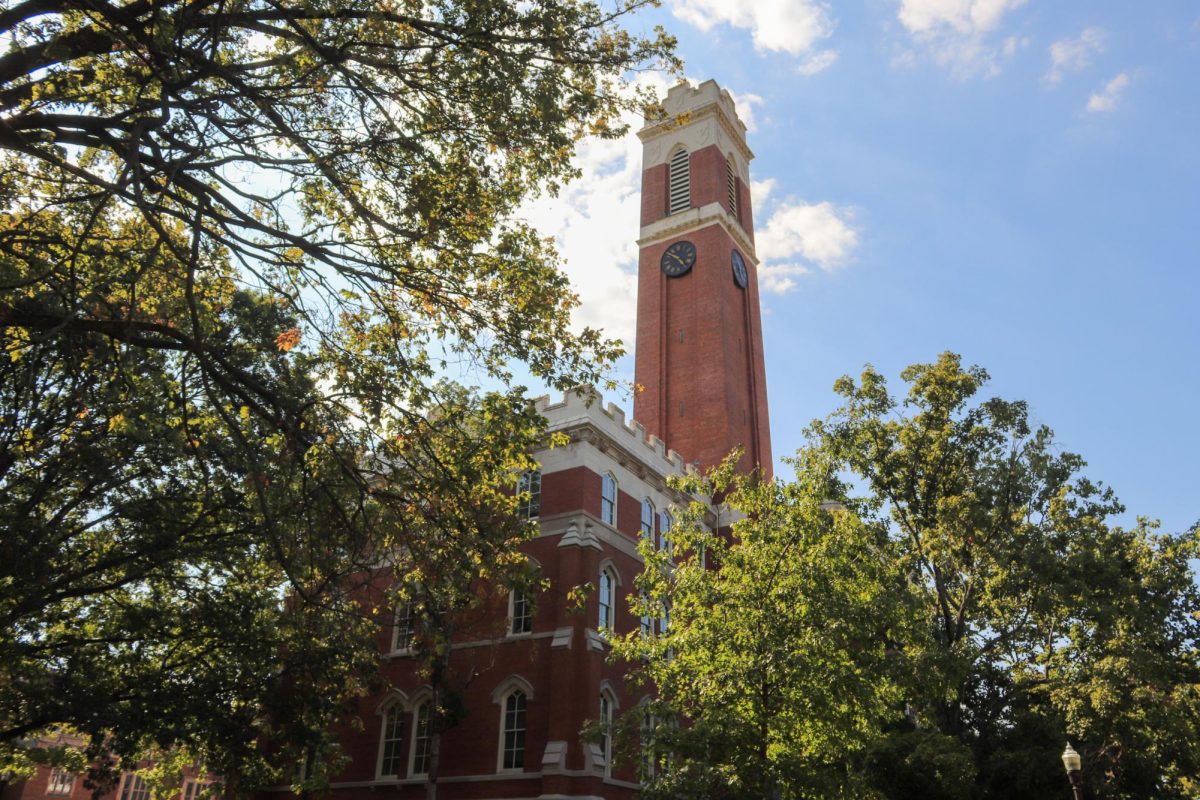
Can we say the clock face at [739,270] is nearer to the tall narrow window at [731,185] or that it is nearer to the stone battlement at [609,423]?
the tall narrow window at [731,185]

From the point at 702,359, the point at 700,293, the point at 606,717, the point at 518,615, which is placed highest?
the point at 700,293

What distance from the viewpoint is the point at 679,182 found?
44.9 m

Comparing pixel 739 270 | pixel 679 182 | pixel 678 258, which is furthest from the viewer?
pixel 679 182

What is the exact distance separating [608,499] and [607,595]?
9.87ft

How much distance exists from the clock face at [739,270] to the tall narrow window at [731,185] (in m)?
2.24

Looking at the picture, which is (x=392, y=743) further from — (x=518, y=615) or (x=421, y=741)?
(x=518, y=615)

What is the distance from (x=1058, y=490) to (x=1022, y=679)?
501 centimetres

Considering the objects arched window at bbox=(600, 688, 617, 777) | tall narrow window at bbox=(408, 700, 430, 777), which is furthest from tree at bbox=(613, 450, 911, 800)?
tall narrow window at bbox=(408, 700, 430, 777)

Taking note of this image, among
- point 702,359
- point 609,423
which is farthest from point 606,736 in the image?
point 702,359

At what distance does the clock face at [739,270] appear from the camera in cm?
4275

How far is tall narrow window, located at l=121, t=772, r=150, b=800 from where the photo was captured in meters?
40.4

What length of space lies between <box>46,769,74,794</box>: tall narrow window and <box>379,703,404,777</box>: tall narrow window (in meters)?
22.6

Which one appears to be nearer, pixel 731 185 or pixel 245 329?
pixel 245 329

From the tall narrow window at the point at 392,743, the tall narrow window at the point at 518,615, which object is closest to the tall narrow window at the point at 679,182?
the tall narrow window at the point at 518,615
